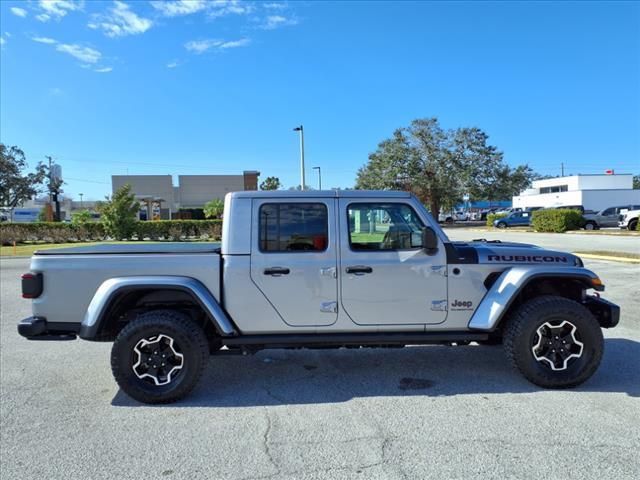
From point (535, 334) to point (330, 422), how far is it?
6.45 ft

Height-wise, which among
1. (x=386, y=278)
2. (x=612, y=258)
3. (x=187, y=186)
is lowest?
(x=612, y=258)

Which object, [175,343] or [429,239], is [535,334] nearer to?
[429,239]

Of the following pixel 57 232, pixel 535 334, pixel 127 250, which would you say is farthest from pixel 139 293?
pixel 57 232

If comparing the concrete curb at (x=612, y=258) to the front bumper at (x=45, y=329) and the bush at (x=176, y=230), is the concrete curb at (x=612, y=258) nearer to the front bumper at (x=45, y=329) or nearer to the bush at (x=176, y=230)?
the front bumper at (x=45, y=329)

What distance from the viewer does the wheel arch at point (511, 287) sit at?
404cm

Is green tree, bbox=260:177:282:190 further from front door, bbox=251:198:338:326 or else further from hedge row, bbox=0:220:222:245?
front door, bbox=251:198:338:326

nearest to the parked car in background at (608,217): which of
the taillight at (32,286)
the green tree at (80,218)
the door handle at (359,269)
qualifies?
the door handle at (359,269)

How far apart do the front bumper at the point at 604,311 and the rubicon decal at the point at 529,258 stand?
52 cm

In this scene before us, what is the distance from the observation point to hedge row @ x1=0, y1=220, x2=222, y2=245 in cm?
2641

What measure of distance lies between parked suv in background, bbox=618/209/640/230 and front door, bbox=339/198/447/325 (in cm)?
2869

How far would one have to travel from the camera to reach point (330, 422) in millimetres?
3584

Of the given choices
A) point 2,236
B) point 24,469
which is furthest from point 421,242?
point 2,236

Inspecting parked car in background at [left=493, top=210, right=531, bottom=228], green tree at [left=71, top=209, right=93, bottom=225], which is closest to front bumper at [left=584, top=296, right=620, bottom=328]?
green tree at [left=71, top=209, right=93, bottom=225]

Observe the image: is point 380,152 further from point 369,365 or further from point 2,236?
point 369,365
